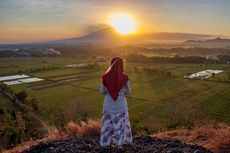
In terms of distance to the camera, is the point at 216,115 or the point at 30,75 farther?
the point at 30,75

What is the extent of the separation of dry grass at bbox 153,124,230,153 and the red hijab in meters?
2.10

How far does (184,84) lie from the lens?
58969mm

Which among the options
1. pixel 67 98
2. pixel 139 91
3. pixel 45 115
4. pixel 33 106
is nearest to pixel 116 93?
pixel 45 115

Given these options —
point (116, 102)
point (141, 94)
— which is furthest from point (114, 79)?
point (141, 94)

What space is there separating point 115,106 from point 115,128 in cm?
45

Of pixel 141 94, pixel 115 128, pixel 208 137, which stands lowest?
pixel 141 94

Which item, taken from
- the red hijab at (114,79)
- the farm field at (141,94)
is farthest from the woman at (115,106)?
the farm field at (141,94)

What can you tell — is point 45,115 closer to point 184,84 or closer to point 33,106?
point 33,106

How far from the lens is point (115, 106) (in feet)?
20.9

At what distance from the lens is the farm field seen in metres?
38.5

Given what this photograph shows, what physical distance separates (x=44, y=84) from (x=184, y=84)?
27548 millimetres

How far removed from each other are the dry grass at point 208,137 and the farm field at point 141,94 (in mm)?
20997

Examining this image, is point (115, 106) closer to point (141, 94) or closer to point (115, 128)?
point (115, 128)

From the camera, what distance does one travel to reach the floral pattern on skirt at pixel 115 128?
6.37 meters
